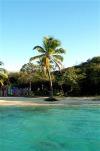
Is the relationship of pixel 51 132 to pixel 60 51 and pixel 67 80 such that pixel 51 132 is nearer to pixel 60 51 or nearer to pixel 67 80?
pixel 60 51

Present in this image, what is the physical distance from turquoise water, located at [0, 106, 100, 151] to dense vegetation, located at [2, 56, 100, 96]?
13.2 metres

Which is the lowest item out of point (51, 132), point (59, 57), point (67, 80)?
point (51, 132)

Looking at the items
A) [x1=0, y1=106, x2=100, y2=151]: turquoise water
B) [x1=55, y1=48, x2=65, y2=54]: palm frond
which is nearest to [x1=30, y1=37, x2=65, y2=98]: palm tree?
[x1=55, y1=48, x2=65, y2=54]: palm frond

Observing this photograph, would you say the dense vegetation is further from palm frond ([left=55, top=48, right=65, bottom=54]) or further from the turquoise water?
the turquoise water

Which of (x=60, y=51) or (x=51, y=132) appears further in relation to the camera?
(x=60, y=51)

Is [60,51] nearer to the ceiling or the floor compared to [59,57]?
nearer to the ceiling

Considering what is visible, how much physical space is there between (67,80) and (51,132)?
20.6 metres

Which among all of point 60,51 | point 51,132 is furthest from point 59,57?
point 51,132

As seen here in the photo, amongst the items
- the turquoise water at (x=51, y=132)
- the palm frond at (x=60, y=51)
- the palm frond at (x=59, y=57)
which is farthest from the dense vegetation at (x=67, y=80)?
the turquoise water at (x=51, y=132)

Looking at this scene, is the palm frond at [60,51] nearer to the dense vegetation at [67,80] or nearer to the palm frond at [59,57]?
the palm frond at [59,57]

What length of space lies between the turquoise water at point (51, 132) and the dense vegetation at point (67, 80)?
43.5 feet

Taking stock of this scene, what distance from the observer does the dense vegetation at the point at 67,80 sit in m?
34.7

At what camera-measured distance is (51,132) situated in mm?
14500

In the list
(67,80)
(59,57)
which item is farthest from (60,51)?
(67,80)
